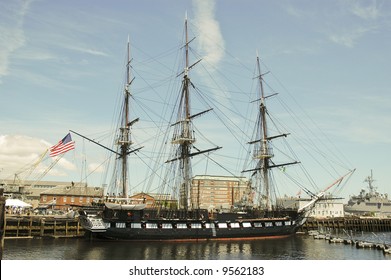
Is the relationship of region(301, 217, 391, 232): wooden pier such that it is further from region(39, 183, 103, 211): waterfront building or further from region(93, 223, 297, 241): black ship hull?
region(39, 183, 103, 211): waterfront building

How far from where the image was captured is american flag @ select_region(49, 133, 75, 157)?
3903cm

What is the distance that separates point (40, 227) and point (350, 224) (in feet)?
187

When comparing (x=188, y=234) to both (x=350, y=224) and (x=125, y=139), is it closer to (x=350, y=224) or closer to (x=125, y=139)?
(x=125, y=139)

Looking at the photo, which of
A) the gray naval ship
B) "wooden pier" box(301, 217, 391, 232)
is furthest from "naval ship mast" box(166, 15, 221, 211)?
the gray naval ship

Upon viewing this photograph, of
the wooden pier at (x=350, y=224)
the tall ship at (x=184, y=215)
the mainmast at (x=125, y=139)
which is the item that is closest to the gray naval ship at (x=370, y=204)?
the wooden pier at (x=350, y=224)

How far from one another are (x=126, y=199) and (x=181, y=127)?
1267cm

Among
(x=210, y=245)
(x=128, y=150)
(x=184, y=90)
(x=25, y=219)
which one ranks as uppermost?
(x=184, y=90)

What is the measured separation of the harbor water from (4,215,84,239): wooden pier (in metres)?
2.70

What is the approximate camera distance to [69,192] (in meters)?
85.8

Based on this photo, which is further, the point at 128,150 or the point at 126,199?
the point at 128,150

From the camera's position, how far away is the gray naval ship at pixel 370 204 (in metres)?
110
